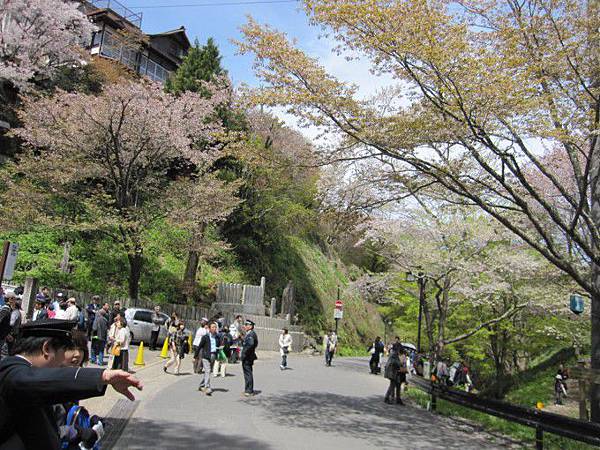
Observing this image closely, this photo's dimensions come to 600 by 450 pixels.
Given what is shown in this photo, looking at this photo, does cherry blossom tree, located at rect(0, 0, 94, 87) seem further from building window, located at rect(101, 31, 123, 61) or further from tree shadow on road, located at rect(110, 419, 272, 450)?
tree shadow on road, located at rect(110, 419, 272, 450)

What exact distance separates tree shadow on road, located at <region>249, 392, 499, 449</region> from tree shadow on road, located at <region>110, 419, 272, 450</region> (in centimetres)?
187

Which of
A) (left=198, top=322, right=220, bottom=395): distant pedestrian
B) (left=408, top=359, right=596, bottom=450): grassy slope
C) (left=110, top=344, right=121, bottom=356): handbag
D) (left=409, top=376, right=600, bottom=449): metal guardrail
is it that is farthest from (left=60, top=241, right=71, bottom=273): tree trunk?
(left=409, top=376, right=600, bottom=449): metal guardrail

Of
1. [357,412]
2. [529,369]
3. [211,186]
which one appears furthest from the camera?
[529,369]

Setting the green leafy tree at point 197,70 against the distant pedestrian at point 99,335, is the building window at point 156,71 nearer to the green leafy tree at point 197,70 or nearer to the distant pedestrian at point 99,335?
the green leafy tree at point 197,70

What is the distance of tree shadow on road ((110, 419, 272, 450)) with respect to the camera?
23.0 ft

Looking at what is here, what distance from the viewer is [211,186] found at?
2398cm

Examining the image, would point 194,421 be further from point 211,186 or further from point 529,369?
point 529,369

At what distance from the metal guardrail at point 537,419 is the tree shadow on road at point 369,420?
2.61 feet

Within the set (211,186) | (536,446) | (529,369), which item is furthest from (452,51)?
(529,369)

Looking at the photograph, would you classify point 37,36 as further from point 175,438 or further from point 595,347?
point 595,347

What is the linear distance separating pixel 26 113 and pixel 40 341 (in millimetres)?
23537

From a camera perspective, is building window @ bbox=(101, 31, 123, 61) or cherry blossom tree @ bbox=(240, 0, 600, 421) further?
building window @ bbox=(101, 31, 123, 61)

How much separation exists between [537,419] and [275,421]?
16.5 feet

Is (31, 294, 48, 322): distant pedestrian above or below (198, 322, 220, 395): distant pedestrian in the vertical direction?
above
